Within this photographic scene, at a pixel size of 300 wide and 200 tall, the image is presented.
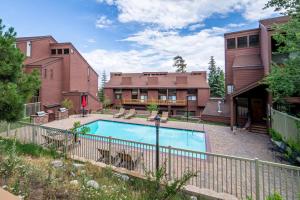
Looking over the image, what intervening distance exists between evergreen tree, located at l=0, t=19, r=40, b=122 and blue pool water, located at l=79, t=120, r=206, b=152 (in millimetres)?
9616

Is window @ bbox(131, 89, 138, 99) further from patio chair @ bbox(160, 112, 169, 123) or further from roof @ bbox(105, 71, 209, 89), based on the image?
patio chair @ bbox(160, 112, 169, 123)

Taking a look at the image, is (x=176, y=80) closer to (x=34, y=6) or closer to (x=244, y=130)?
(x=244, y=130)

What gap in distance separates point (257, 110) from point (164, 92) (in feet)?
50.8

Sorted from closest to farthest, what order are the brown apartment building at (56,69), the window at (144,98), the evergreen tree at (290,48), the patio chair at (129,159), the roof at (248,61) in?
the patio chair at (129,159)
the evergreen tree at (290,48)
the roof at (248,61)
the brown apartment building at (56,69)
the window at (144,98)

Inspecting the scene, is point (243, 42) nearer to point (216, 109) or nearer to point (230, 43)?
point (230, 43)

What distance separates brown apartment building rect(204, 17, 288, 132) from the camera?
14625 millimetres

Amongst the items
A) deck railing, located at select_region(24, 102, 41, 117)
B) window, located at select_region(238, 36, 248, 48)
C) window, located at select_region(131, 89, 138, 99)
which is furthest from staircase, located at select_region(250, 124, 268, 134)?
deck railing, located at select_region(24, 102, 41, 117)

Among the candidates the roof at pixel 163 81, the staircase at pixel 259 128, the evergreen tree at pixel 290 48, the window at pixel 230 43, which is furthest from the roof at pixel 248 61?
the evergreen tree at pixel 290 48

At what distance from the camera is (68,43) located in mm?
25172

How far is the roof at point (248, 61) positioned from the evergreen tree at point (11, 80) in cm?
1836

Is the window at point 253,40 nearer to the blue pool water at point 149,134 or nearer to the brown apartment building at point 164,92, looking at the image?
the brown apartment building at point 164,92

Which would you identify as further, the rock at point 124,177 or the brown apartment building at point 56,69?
the brown apartment building at point 56,69

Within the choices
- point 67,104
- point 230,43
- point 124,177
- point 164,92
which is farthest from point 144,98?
point 124,177

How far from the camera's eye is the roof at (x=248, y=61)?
1794 cm
